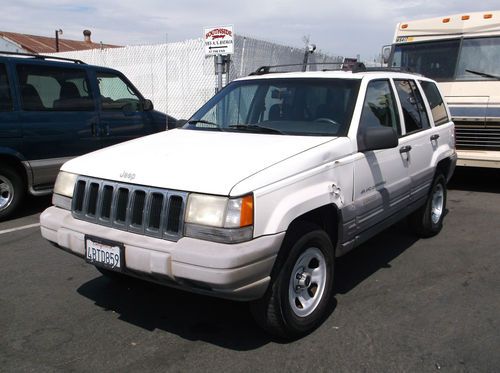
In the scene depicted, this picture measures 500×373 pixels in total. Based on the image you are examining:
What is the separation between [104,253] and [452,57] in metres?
7.48

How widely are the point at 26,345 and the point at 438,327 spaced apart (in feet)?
9.07

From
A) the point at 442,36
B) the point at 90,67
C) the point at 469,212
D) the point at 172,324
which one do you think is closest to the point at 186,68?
the point at 90,67

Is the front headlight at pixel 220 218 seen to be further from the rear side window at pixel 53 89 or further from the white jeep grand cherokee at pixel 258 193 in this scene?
the rear side window at pixel 53 89

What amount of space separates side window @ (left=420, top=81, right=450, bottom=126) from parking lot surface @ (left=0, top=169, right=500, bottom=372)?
1514mm

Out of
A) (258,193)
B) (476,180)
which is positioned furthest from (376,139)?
(476,180)

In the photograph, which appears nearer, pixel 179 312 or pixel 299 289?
pixel 299 289

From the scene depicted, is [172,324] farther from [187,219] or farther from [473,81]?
[473,81]

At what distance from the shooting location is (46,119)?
658 centimetres

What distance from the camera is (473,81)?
8125mm

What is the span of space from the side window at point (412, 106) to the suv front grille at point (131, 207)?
272cm

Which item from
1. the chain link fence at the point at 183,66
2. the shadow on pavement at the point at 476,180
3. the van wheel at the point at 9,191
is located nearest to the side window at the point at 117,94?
the van wheel at the point at 9,191

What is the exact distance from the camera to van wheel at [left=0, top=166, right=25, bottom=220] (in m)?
6.29

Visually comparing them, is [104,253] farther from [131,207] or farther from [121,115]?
[121,115]

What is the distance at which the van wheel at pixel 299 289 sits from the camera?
308cm
